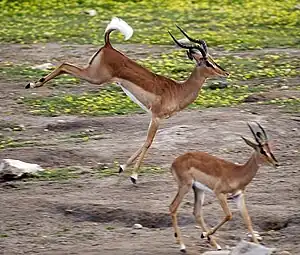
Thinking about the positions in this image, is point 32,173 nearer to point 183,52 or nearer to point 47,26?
point 183,52

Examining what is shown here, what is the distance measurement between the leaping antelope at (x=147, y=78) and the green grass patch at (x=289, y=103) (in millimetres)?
2083

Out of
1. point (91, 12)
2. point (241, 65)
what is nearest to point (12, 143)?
point (241, 65)

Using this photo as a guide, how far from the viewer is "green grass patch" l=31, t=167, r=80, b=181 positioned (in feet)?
35.2

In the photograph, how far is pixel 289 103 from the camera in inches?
540

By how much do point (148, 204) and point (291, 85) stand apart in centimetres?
558

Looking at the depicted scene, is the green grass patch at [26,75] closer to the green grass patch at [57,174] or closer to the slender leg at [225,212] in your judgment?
the green grass patch at [57,174]

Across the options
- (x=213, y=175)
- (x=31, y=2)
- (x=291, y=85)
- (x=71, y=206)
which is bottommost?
(x=31, y=2)

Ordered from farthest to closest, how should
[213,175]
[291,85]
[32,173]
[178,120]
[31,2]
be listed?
1. [31,2]
2. [291,85]
3. [178,120]
4. [32,173]
5. [213,175]

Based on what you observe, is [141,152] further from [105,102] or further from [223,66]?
[223,66]

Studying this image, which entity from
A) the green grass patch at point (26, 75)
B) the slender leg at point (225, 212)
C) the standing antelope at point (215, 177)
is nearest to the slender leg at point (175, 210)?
the standing antelope at point (215, 177)

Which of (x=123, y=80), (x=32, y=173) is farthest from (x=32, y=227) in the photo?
(x=123, y=80)

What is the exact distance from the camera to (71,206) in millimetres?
9742

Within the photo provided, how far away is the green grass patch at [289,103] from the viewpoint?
1338 cm

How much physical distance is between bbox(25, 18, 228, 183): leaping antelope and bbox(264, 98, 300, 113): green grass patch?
2083 mm
